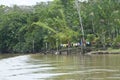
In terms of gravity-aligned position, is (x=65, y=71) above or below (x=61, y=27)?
below

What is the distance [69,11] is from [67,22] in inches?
93.8

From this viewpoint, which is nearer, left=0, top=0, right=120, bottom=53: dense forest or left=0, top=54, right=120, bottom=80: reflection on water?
left=0, top=54, right=120, bottom=80: reflection on water

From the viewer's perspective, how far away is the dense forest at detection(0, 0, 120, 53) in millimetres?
40688

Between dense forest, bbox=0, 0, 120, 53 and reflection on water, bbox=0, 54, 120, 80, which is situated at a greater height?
dense forest, bbox=0, 0, 120, 53

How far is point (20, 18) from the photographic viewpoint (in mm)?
57531

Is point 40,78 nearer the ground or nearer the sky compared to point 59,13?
nearer the ground

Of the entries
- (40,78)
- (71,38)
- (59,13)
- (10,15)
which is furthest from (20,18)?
(40,78)

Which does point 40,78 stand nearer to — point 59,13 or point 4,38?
point 59,13

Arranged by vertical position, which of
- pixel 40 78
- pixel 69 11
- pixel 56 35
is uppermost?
pixel 69 11

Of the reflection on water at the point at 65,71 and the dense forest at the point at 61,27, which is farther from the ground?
the dense forest at the point at 61,27

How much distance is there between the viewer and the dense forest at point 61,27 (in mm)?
40688

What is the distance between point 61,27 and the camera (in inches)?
1768

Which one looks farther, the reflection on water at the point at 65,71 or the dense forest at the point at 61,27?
the dense forest at the point at 61,27

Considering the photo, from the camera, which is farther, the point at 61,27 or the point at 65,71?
the point at 61,27
